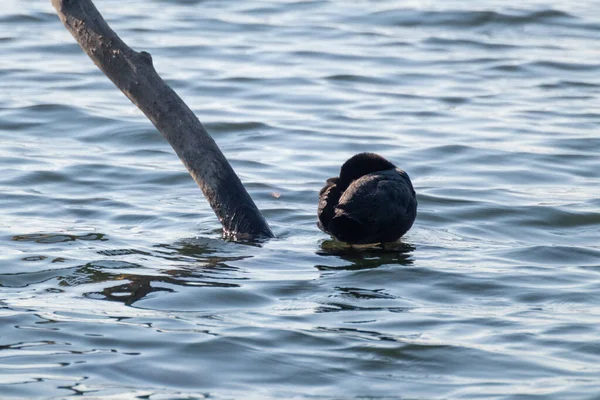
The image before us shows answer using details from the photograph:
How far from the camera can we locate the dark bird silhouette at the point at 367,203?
5.89 m

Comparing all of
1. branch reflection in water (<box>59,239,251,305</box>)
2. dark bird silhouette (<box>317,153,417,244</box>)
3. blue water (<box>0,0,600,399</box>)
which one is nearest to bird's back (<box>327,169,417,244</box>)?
dark bird silhouette (<box>317,153,417,244</box>)

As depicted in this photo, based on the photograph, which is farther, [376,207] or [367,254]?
[367,254]

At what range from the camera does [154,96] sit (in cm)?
602

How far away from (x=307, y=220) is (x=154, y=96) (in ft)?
5.00

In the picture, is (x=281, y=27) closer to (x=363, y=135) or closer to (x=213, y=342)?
(x=363, y=135)

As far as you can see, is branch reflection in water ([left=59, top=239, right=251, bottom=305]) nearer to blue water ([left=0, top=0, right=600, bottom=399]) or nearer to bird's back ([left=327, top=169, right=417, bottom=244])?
blue water ([left=0, top=0, right=600, bottom=399])

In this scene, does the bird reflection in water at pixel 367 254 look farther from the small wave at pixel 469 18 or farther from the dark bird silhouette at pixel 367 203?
the small wave at pixel 469 18

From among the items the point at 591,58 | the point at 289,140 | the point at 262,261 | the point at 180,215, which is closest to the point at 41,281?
the point at 262,261

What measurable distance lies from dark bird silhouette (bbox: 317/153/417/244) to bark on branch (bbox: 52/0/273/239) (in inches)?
19.8

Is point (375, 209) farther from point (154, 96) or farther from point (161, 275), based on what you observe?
point (154, 96)

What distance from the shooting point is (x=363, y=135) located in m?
9.60

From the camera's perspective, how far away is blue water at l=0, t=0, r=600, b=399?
14.9 feet

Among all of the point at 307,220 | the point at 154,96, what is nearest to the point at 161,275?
the point at 154,96

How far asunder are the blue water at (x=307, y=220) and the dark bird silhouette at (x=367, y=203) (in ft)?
0.52
